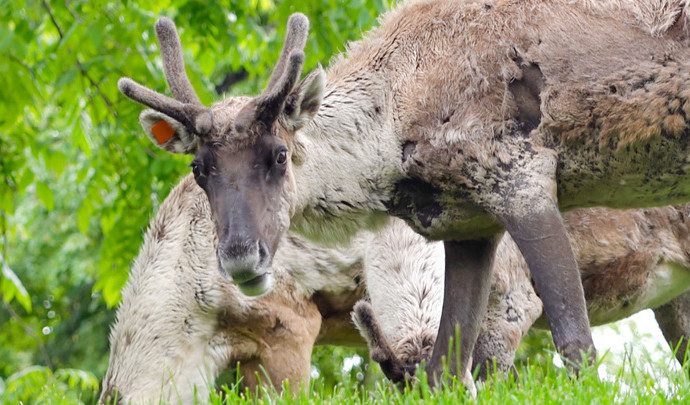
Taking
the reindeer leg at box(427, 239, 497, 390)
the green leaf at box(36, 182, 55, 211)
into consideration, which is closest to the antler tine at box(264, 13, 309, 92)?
the reindeer leg at box(427, 239, 497, 390)

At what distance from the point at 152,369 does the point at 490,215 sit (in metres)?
3.89

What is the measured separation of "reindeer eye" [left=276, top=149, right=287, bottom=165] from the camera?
664 centimetres

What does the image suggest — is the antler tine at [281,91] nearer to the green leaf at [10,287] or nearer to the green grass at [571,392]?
the green grass at [571,392]

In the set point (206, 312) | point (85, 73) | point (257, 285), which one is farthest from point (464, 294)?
point (85, 73)

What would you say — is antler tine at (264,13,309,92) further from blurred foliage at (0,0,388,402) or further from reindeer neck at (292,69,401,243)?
blurred foliage at (0,0,388,402)

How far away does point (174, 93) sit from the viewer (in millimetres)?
7180

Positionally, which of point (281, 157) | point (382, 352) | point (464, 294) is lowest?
point (382, 352)

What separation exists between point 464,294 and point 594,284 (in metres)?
2.77

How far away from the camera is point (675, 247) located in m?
9.53

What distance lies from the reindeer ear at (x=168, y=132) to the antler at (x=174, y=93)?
4.1 inches

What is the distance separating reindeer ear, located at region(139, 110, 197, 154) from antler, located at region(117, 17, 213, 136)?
0.10 m

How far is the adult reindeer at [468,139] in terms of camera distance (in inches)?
247

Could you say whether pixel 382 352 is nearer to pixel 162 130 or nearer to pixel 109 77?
pixel 162 130

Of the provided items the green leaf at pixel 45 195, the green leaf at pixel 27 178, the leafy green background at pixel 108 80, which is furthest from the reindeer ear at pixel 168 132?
the green leaf at pixel 27 178
